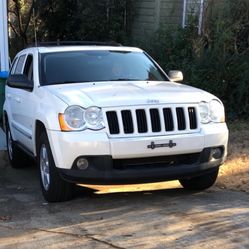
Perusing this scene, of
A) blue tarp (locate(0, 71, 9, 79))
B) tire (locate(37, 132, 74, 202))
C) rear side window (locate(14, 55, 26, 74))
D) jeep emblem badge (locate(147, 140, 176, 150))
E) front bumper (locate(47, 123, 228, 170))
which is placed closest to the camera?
front bumper (locate(47, 123, 228, 170))

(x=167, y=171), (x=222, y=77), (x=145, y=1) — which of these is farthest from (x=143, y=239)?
(x=145, y=1)

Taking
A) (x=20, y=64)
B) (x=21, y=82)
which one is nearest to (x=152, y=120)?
(x=21, y=82)

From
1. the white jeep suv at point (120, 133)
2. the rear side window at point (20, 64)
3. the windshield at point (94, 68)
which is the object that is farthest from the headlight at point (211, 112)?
the rear side window at point (20, 64)

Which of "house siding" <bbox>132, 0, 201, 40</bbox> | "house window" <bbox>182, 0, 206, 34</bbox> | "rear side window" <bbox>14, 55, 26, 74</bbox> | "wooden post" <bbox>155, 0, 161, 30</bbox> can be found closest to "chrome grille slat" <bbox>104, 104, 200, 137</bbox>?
"rear side window" <bbox>14, 55, 26, 74</bbox>

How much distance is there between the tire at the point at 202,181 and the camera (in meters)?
6.36

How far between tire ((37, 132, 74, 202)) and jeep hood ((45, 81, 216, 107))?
0.58 m

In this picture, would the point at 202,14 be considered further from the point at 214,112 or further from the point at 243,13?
the point at 214,112

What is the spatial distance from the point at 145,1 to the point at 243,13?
425cm

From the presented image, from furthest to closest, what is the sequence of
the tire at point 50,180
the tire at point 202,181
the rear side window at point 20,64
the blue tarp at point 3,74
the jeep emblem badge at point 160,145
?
the blue tarp at point 3,74, the rear side window at point 20,64, the tire at point 202,181, the tire at point 50,180, the jeep emblem badge at point 160,145

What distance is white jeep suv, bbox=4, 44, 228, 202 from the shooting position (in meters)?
5.50

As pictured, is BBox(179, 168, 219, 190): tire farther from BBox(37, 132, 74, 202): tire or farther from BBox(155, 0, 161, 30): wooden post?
BBox(155, 0, 161, 30): wooden post

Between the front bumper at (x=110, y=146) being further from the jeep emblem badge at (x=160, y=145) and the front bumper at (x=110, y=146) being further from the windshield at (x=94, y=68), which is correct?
the windshield at (x=94, y=68)

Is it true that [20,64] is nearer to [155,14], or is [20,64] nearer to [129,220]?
[129,220]

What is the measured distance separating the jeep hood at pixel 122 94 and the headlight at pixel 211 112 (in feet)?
0.22
